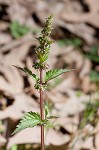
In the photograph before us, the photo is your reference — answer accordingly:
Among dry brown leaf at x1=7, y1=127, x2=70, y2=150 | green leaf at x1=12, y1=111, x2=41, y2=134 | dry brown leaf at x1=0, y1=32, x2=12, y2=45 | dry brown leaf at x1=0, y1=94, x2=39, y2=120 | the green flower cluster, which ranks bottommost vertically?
green leaf at x1=12, y1=111, x2=41, y2=134

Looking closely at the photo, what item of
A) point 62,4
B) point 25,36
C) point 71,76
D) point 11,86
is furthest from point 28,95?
point 62,4

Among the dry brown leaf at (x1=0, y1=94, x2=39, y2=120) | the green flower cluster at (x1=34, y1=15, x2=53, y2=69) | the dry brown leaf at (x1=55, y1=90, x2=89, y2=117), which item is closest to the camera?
the green flower cluster at (x1=34, y1=15, x2=53, y2=69)

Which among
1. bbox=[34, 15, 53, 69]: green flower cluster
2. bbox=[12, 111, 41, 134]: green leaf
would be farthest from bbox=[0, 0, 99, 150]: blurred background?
bbox=[34, 15, 53, 69]: green flower cluster

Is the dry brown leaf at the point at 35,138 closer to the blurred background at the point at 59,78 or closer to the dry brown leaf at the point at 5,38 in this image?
the blurred background at the point at 59,78

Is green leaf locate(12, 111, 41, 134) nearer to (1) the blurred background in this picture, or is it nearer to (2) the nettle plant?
(2) the nettle plant

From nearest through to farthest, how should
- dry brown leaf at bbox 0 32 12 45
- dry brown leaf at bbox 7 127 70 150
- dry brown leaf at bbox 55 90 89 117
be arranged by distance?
1. dry brown leaf at bbox 7 127 70 150
2. dry brown leaf at bbox 55 90 89 117
3. dry brown leaf at bbox 0 32 12 45

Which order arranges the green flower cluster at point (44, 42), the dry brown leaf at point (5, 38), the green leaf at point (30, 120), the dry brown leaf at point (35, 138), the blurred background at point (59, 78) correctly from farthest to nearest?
1. the dry brown leaf at point (5, 38)
2. the blurred background at point (59, 78)
3. the dry brown leaf at point (35, 138)
4. the green leaf at point (30, 120)
5. the green flower cluster at point (44, 42)

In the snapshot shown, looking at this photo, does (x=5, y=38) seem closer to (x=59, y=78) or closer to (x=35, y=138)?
(x=59, y=78)

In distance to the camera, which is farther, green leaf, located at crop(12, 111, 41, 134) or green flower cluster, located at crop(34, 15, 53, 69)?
green leaf, located at crop(12, 111, 41, 134)

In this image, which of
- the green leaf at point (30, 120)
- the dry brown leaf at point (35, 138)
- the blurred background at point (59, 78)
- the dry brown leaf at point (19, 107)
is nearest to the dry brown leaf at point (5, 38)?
the blurred background at point (59, 78)

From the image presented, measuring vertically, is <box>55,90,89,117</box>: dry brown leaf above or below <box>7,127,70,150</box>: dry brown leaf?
above
